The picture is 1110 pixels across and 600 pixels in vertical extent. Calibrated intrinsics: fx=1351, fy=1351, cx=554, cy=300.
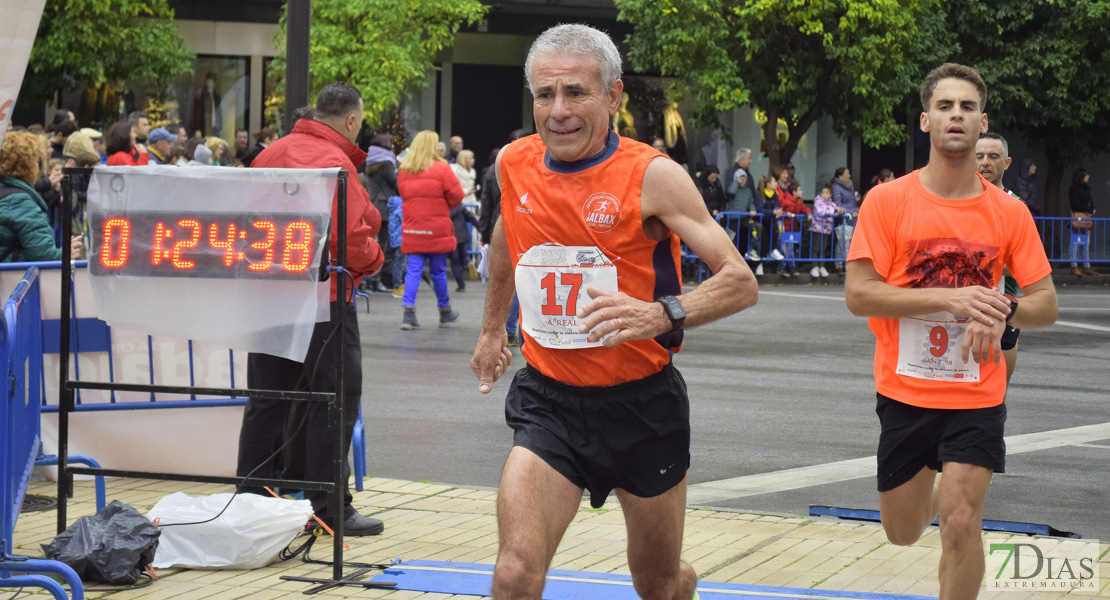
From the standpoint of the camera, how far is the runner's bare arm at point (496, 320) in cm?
441

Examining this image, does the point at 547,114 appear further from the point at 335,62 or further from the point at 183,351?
the point at 335,62

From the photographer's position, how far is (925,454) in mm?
4879

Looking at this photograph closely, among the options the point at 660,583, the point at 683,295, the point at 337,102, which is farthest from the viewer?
the point at 337,102

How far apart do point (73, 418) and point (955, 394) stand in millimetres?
4499

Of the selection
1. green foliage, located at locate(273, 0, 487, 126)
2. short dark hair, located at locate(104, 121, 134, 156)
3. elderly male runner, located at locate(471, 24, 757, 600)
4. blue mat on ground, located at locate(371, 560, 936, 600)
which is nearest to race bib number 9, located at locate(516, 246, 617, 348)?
elderly male runner, located at locate(471, 24, 757, 600)

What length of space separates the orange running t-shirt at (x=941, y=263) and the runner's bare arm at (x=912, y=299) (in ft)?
0.22

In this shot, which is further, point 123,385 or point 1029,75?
point 1029,75

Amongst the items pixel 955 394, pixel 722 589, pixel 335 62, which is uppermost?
pixel 335 62

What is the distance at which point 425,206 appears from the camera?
1441cm

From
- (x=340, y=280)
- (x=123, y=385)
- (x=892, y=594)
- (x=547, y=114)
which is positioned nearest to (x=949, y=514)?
(x=892, y=594)

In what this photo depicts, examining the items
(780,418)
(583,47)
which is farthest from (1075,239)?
(583,47)

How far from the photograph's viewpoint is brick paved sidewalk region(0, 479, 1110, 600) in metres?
5.50

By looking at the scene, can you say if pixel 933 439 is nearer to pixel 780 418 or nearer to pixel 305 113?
pixel 305 113

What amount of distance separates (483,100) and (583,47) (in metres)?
29.5
